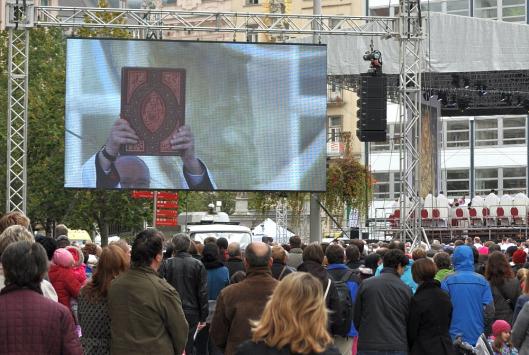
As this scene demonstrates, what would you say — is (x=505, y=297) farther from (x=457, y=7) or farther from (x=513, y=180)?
(x=457, y=7)

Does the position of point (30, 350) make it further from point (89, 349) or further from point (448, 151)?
point (448, 151)

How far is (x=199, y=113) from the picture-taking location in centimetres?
2766

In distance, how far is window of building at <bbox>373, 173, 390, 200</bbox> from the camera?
6725 centimetres

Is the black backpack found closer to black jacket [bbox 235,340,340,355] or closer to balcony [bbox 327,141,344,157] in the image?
black jacket [bbox 235,340,340,355]

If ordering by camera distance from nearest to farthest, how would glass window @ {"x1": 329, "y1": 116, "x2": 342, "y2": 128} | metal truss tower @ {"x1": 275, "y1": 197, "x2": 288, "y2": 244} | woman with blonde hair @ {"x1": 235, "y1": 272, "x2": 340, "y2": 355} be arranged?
woman with blonde hair @ {"x1": 235, "y1": 272, "x2": 340, "y2": 355} < metal truss tower @ {"x1": 275, "y1": 197, "x2": 288, "y2": 244} < glass window @ {"x1": 329, "y1": 116, "x2": 342, "y2": 128}

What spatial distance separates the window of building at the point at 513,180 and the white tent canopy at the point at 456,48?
31876 millimetres

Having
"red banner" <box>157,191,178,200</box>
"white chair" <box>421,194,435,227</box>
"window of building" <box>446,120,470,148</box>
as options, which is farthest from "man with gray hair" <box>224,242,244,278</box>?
"window of building" <box>446,120,470,148</box>

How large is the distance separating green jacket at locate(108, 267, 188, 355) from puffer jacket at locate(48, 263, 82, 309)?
6.24 feet

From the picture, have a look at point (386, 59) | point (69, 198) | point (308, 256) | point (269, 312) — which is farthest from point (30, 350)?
point (69, 198)

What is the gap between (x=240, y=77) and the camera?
91.3 feet

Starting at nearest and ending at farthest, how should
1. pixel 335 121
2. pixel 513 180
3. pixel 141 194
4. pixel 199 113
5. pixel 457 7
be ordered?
pixel 199 113, pixel 141 194, pixel 513 180, pixel 457 7, pixel 335 121

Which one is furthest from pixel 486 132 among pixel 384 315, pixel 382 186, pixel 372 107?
pixel 384 315

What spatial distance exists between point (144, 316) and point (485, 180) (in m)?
57.7

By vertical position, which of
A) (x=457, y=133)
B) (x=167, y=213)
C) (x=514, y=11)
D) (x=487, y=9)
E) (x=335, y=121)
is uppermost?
(x=487, y=9)
